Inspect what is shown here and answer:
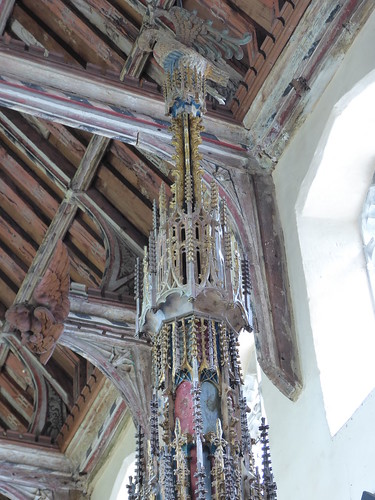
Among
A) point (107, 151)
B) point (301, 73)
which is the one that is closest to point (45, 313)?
point (107, 151)

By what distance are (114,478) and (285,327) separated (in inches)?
148

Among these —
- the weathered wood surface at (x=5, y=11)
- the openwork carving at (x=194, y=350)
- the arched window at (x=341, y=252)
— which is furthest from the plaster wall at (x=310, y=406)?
the weathered wood surface at (x=5, y=11)

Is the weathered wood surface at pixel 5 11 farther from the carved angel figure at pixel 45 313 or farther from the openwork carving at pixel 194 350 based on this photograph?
the openwork carving at pixel 194 350

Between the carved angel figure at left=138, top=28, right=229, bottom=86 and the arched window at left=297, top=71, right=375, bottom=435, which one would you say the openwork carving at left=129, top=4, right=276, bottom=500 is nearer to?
the carved angel figure at left=138, top=28, right=229, bottom=86

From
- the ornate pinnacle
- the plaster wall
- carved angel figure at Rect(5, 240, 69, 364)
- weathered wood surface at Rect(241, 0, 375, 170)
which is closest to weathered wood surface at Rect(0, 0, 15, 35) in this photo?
carved angel figure at Rect(5, 240, 69, 364)

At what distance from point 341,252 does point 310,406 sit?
118 centimetres

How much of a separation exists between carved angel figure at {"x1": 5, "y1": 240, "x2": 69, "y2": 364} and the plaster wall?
1977mm

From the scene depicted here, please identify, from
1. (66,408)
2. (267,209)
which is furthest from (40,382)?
(267,209)

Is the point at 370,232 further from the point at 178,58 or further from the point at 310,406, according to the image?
the point at 178,58

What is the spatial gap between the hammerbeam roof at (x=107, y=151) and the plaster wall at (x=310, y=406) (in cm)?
14

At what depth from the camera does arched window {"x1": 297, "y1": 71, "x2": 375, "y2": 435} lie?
7.05m

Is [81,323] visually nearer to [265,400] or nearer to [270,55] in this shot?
[265,400]

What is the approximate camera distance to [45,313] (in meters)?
9.00

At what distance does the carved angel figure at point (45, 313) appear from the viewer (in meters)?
9.02
